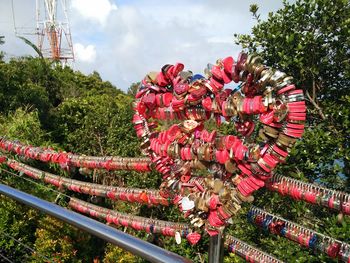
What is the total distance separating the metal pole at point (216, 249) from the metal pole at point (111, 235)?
0.20 m

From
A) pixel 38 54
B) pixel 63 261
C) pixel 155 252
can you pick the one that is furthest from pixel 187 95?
pixel 38 54

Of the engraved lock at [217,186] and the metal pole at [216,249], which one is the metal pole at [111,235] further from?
the engraved lock at [217,186]

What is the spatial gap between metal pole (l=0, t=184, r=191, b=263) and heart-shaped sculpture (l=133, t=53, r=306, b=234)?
33cm

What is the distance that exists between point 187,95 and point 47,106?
8.29 m

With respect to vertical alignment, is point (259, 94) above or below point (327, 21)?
below

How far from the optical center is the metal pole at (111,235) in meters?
0.87

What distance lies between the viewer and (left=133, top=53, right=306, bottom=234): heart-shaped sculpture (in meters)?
1.17

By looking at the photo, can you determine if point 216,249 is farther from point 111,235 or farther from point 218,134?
point 218,134

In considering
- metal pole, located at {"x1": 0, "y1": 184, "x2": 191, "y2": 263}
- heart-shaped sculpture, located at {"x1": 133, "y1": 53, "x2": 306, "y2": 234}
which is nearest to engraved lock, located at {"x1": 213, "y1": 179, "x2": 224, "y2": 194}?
heart-shaped sculpture, located at {"x1": 133, "y1": 53, "x2": 306, "y2": 234}

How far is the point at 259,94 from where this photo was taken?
1.24 m

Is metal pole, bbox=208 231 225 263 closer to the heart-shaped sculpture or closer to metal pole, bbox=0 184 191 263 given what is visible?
the heart-shaped sculpture

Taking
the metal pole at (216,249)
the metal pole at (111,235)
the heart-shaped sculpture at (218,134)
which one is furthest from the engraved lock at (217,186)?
the metal pole at (111,235)

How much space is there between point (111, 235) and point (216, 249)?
0.28 m

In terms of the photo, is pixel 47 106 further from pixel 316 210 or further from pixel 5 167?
pixel 316 210
